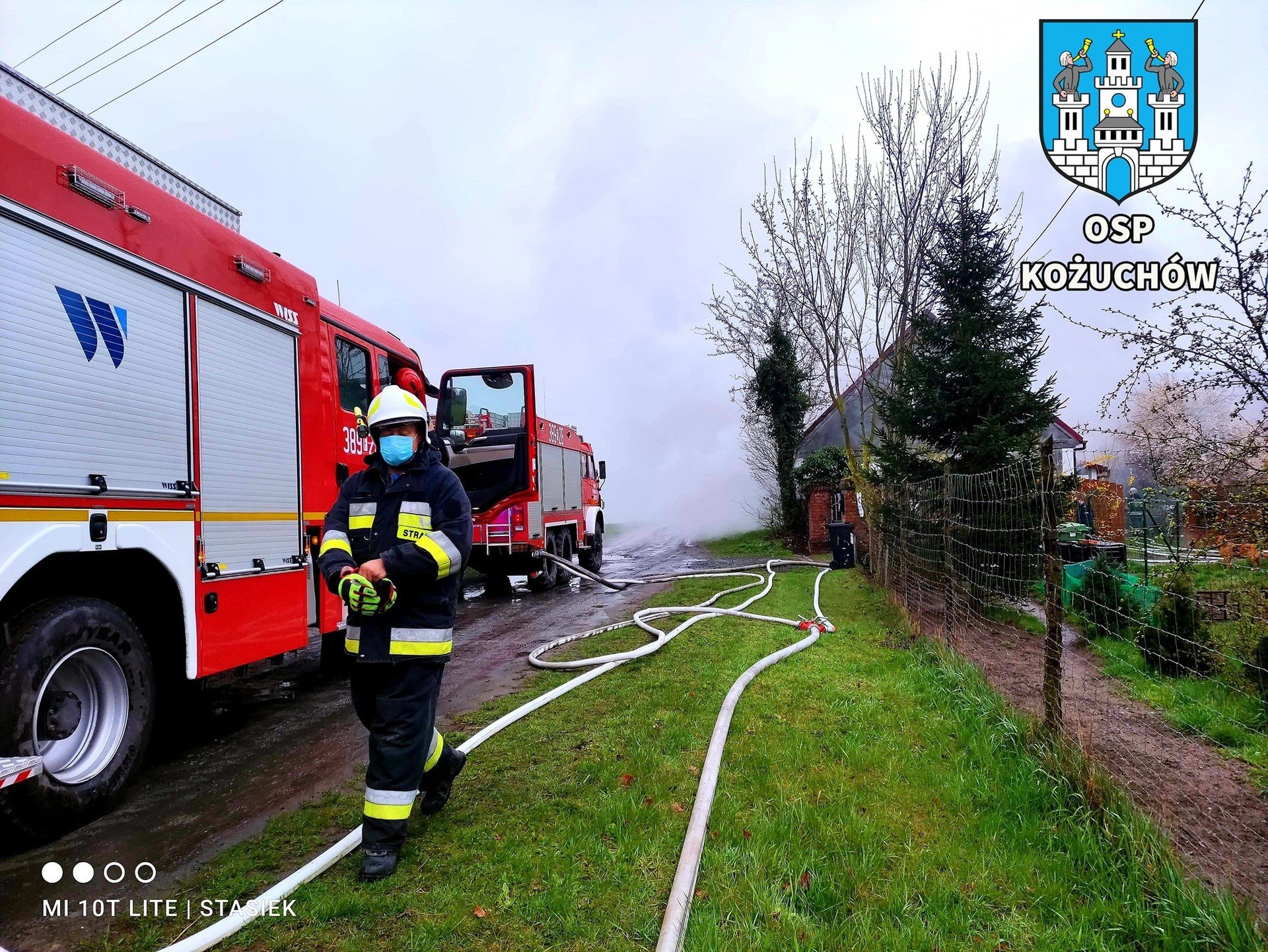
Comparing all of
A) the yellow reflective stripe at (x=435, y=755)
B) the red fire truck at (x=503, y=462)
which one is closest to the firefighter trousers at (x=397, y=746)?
the yellow reflective stripe at (x=435, y=755)

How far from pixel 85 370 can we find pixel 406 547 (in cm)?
190

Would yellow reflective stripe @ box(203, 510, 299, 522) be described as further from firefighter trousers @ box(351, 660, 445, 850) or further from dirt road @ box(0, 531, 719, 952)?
firefighter trousers @ box(351, 660, 445, 850)

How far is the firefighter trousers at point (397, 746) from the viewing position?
282 centimetres

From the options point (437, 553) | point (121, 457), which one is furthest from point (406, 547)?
point (121, 457)

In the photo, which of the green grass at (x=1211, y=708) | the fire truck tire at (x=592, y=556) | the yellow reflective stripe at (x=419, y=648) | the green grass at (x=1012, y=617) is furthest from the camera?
the fire truck tire at (x=592, y=556)

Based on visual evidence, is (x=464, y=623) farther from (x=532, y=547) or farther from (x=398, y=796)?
(x=398, y=796)

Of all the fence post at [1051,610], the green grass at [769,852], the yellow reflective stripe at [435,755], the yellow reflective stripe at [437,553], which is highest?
the yellow reflective stripe at [437,553]

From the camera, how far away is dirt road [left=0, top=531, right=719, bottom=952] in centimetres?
282

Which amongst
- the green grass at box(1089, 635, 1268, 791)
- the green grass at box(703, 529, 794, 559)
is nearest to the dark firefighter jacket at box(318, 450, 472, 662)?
the green grass at box(1089, 635, 1268, 791)

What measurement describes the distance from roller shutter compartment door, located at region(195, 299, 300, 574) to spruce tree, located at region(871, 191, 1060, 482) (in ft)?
24.8

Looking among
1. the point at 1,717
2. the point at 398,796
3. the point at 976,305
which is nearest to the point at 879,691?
the point at 398,796

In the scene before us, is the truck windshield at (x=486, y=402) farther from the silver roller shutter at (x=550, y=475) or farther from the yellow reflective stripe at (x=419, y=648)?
the yellow reflective stripe at (x=419, y=648)

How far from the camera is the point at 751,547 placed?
20.8 meters

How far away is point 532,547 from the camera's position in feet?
37.9
